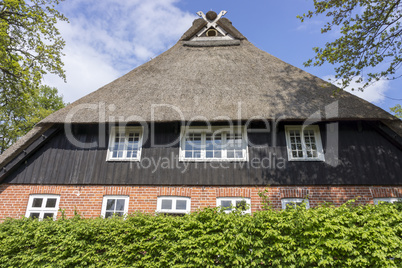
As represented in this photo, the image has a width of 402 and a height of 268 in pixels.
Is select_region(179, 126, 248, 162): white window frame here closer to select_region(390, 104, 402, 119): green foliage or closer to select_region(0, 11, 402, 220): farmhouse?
select_region(0, 11, 402, 220): farmhouse

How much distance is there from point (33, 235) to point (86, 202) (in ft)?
8.04

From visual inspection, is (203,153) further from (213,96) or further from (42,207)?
(42,207)

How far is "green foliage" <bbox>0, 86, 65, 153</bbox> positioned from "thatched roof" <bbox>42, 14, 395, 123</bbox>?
6.12 m

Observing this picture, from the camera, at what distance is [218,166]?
8.38 m

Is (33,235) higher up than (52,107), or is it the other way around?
(52,107)

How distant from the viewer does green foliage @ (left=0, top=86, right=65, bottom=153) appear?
13.5 m

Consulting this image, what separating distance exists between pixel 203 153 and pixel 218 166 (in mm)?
726

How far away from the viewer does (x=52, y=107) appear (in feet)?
89.6

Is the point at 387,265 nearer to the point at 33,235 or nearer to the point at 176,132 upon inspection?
the point at 176,132

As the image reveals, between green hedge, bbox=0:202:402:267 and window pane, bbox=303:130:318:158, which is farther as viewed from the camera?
window pane, bbox=303:130:318:158

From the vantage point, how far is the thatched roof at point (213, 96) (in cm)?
836

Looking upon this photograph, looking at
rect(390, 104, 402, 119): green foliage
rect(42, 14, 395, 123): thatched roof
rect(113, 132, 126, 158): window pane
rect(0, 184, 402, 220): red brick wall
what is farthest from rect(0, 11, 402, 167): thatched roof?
rect(390, 104, 402, 119): green foliage

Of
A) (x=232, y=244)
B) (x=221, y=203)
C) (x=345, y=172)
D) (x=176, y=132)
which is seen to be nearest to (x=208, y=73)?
(x=176, y=132)

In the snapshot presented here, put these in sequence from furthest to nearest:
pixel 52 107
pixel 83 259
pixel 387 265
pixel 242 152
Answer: pixel 52 107 < pixel 242 152 < pixel 83 259 < pixel 387 265
